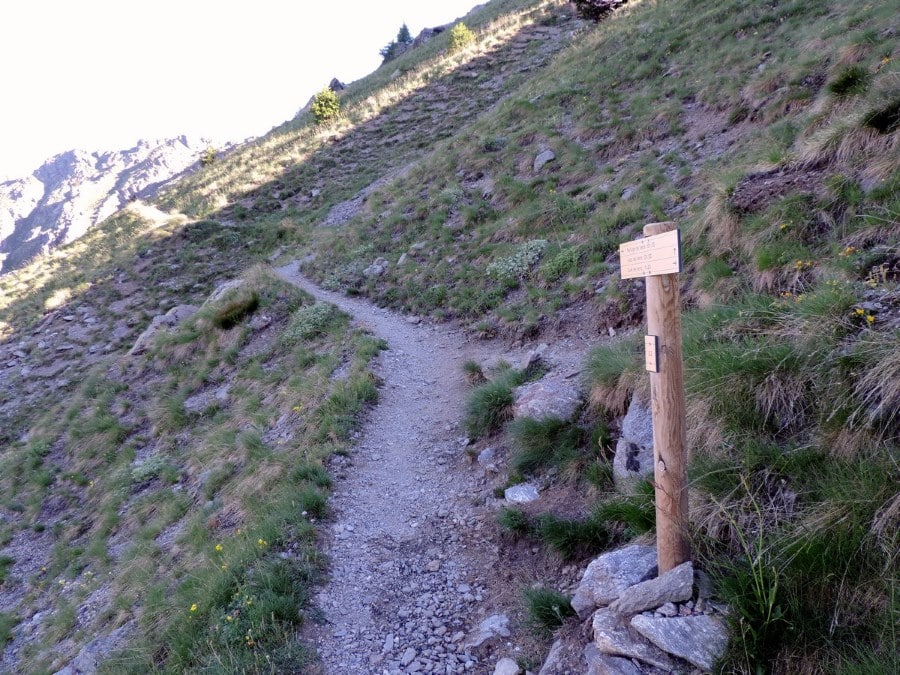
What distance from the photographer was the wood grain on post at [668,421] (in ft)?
10.2

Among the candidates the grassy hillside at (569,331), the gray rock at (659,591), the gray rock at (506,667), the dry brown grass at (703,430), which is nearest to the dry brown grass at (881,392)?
the grassy hillside at (569,331)

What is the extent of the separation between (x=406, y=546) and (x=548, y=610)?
2039 mm

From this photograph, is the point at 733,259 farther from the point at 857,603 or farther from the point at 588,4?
the point at 588,4

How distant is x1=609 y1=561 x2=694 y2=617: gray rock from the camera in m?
2.99

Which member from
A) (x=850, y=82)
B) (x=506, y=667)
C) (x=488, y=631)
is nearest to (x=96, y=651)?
(x=488, y=631)

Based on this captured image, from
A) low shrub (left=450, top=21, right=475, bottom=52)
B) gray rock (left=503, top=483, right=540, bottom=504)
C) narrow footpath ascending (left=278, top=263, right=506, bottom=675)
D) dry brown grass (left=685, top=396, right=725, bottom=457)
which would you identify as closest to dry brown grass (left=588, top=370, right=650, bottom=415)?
dry brown grass (left=685, top=396, right=725, bottom=457)

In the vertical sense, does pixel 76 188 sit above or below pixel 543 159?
above

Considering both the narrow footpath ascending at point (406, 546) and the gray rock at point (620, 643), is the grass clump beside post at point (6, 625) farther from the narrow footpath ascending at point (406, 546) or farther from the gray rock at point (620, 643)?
the gray rock at point (620, 643)

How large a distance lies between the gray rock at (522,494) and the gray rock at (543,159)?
1149cm

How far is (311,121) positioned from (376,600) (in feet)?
121

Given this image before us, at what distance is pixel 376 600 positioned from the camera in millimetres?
4719

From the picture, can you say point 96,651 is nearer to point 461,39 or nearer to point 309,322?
point 309,322

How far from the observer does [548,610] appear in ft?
12.6

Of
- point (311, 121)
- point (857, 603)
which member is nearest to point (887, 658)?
point (857, 603)
